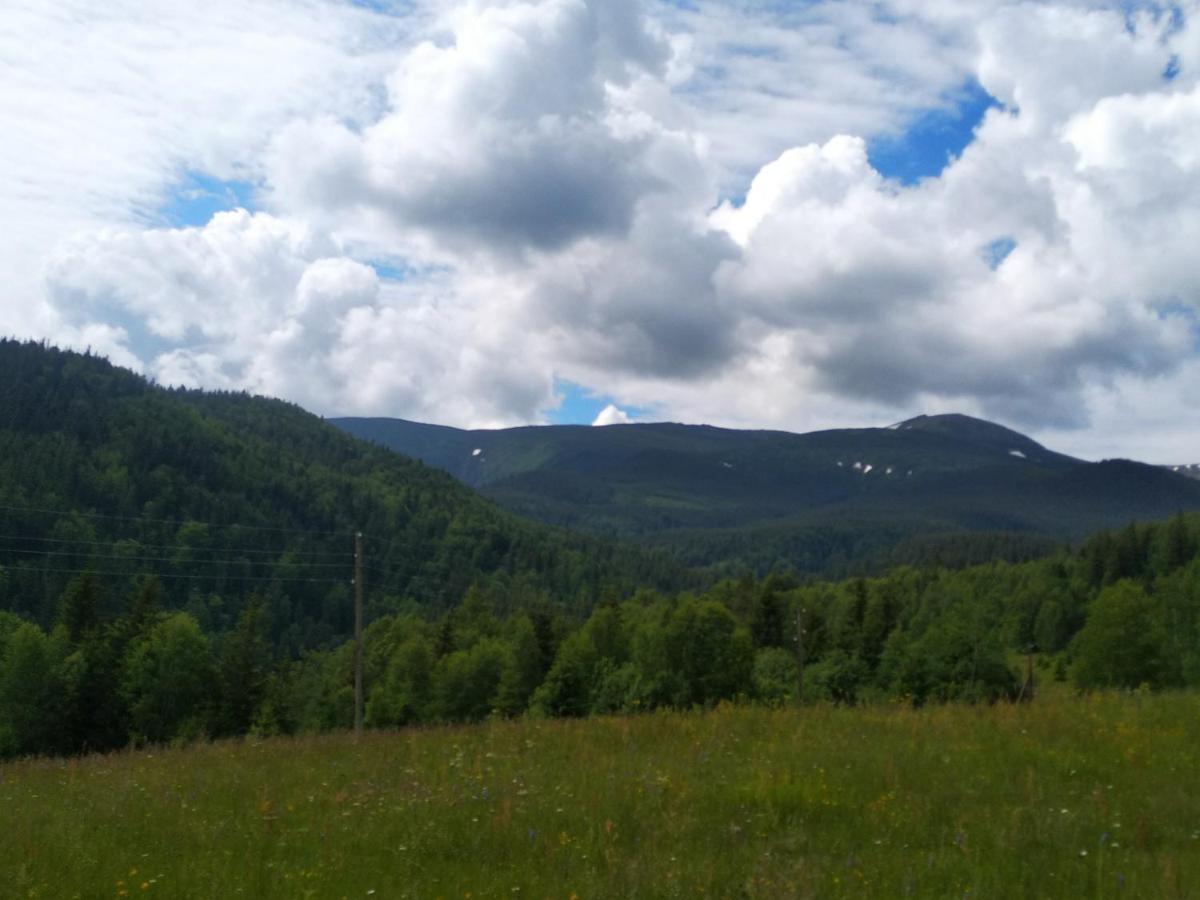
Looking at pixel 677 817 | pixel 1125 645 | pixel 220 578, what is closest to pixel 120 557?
pixel 220 578

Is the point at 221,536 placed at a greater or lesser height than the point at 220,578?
greater

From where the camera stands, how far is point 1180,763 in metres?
8.81

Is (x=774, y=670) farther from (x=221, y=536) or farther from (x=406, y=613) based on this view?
(x=221, y=536)

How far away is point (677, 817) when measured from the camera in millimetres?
7633

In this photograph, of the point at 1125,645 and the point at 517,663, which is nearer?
the point at 1125,645

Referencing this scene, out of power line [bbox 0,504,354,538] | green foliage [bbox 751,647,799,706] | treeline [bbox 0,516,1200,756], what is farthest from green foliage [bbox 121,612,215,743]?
power line [bbox 0,504,354,538]

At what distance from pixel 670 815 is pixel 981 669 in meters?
50.3

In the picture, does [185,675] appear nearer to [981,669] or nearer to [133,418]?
[981,669]

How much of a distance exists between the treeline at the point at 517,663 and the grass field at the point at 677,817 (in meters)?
27.8

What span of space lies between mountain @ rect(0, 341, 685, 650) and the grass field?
10796 centimetres

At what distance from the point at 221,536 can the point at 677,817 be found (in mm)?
162865

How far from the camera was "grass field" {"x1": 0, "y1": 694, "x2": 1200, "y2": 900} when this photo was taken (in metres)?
6.43

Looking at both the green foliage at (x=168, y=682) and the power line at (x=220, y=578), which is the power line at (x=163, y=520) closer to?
the power line at (x=220, y=578)

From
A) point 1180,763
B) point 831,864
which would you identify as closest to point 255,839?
point 831,864
